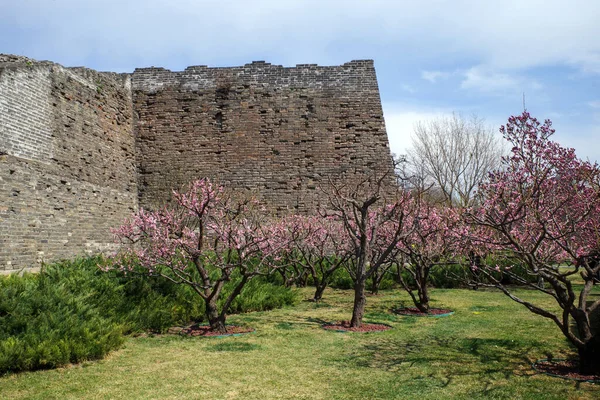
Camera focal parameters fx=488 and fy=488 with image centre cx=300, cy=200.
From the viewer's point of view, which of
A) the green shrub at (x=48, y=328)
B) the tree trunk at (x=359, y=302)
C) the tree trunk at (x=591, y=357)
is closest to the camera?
the tree trunk at (x=591, y=357)

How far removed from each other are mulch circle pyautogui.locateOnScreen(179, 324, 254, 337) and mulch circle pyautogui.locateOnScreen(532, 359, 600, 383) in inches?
172

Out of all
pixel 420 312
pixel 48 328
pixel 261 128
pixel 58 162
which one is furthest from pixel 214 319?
pixel 261 128

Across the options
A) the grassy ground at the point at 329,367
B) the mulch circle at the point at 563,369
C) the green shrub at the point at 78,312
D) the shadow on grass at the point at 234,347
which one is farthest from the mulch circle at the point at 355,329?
the mulch circle at the point at 563,369

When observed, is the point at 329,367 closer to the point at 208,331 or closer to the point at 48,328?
the point at 208,331

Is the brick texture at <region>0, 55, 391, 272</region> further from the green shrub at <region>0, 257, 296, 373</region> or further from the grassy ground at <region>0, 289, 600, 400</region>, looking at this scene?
the grassy ground at <region>0, 289, 600, 400</region>

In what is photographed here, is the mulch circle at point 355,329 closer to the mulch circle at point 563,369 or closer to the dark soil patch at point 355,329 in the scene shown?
the dark soil patch at point 355,329

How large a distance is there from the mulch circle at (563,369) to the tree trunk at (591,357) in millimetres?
76

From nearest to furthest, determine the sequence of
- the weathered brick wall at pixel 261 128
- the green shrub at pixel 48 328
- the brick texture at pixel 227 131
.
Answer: the green shrub at pixel 48 328 < the brick texture at pixel 227 131 < the weathered brick wall at pixel 261 128

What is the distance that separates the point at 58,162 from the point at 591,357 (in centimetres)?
1194

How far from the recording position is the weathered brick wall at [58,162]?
10.7 m

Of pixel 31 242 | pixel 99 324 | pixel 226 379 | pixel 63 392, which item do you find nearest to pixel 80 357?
pixel 99 324

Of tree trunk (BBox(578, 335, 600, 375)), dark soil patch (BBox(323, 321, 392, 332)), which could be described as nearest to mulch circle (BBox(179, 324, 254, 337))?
dark soil patch (BBox(323, 321, 392, 332))

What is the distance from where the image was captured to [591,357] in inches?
195

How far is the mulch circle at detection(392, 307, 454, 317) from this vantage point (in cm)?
959
